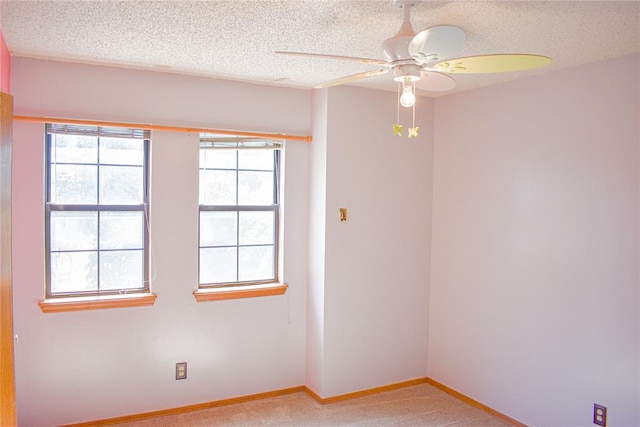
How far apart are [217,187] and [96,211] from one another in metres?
Answer: 0.87

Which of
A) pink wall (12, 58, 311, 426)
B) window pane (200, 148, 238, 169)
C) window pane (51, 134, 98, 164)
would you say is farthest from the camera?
window pane (200, 148, 238, 169)

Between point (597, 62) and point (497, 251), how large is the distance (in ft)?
4.72

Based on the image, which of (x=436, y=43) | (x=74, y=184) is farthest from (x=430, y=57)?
(x=74, y=184)

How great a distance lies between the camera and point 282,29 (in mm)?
2490

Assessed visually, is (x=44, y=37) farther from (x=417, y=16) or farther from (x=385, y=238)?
(x=385, y=238)

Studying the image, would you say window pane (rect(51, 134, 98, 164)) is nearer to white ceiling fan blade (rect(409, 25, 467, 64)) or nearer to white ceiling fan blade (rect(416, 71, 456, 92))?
white ceiling fan blade (rect(416, 71, 456, 92))

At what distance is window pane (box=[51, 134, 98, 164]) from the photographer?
333cm

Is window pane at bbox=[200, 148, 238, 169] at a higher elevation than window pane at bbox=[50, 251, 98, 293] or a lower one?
higher

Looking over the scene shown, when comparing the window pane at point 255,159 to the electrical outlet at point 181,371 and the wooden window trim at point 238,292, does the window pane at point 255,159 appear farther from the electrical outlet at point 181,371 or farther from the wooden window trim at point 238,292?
the electrical outlet at point 181,371

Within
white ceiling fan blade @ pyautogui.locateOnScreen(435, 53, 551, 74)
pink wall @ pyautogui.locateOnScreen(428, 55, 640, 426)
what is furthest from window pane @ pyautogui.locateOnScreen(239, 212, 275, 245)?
white ceiling fan blade @ pyautogui.locateOnScreen(435, 53, 551, 74)

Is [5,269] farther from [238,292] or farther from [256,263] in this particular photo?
[256,263]

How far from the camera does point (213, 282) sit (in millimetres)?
3857

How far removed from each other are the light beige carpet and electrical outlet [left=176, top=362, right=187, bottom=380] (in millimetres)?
262

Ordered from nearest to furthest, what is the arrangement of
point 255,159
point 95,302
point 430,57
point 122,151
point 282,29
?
point 430,57 → point 282,29 → point 95,302 → point 122,151 → point 255,159
